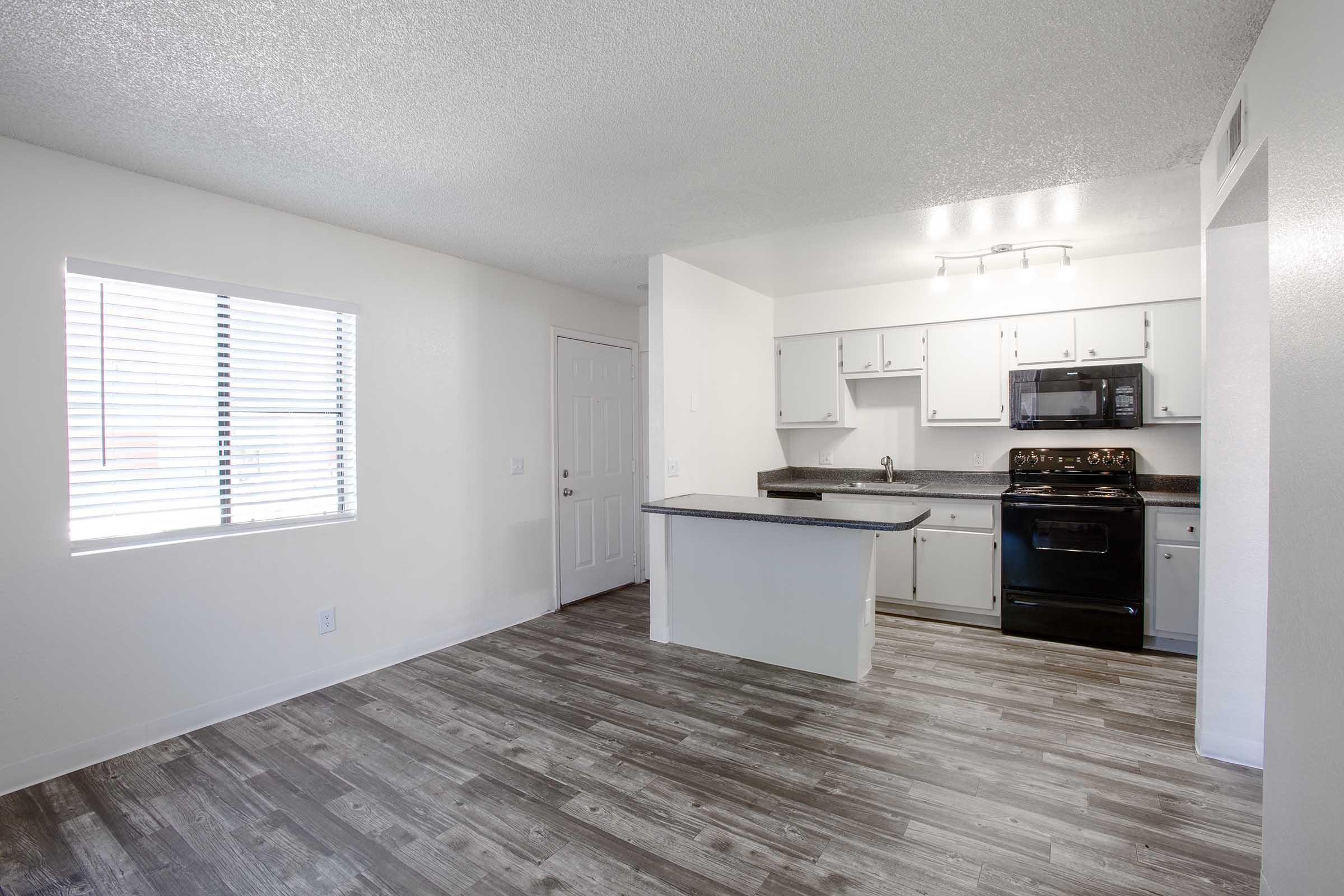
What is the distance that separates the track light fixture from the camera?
3.70 meters

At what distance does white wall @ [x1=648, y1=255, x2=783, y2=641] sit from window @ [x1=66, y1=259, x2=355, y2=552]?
1754mm

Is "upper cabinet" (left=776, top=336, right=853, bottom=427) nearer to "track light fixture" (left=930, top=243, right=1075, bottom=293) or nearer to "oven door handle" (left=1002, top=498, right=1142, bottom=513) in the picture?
"track light fixture" (left=930, top=243, right=1075, bottom=293)

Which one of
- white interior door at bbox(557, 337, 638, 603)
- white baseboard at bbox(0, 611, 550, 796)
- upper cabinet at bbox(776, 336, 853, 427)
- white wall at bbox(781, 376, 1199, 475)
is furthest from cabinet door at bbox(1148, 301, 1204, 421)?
white baseboard at bbox(0, 611, 550, 796)

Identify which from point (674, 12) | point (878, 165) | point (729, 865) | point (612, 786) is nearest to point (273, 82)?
point (674, 12)

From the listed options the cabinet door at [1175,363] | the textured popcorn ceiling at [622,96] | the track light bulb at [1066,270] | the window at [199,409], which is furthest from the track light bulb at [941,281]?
the window at [199,409]

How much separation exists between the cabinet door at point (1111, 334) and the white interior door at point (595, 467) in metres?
3.36

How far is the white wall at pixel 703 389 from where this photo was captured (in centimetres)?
395

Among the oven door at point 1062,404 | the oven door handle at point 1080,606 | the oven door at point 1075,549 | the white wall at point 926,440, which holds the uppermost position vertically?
the oven door at point 1062,404

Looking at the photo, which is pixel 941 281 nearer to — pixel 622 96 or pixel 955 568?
pixel 955 568

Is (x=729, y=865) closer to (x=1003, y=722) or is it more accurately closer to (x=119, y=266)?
(x=1003, y=722)

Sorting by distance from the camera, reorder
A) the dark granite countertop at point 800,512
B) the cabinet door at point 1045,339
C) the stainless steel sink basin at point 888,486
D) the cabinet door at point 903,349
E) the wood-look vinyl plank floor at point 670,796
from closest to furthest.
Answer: the wood-look vinyl plank floor at point 670,796, the dark granite countertop at point 800,512, the cabinet door at point 1045,339, the stainless steel sink basin at point 888,486, the cabinet door at point 903,349

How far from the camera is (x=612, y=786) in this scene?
2.35m

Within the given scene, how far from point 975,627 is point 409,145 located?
4.30 metres

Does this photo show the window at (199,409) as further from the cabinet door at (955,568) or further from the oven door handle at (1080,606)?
the oven door handle at (1080,606)
